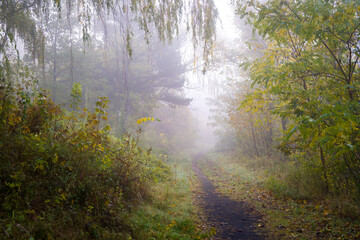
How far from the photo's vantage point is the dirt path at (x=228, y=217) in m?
4.56

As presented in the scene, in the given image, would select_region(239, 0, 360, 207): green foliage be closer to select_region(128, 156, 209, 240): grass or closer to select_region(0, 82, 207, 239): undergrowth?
select_region(128, 156, 209, 240): grass

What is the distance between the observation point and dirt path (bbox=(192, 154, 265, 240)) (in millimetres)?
4559

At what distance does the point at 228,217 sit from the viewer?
18.2 feet

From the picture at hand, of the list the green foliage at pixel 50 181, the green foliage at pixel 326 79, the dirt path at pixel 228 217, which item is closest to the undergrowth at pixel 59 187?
the green foliage at pixel 50 181

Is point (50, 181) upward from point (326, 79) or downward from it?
downward

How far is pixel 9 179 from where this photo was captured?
2.90 m

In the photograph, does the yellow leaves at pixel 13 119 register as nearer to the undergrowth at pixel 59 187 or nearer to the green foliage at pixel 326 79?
the undergrowth at pixel 59 187

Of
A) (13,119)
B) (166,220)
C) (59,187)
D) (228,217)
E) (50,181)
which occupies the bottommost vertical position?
(228,217)

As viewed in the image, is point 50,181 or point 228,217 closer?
point 50,181

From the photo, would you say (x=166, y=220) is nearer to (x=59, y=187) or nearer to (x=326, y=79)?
(x=59, y=187)

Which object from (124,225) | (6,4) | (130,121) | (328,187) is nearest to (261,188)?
(328,187)

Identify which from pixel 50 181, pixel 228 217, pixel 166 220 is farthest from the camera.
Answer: pixel 228 217

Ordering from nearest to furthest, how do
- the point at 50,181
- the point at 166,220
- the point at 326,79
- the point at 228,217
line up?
the point at 50,181, the point at 166,220, the point at 326,79, the point at 228,217

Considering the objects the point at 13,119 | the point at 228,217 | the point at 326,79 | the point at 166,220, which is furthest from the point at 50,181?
the point at 326,79
